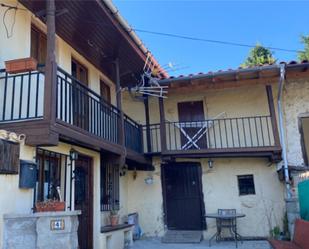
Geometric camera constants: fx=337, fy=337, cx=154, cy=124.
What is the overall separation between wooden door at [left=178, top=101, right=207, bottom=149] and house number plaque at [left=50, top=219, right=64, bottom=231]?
20.9 feet

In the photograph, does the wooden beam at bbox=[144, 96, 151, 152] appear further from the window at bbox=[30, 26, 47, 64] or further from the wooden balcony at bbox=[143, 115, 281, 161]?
the window at bbox=[30, 26, 47, 64]

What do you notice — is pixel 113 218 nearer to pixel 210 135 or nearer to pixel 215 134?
pixel 210 135

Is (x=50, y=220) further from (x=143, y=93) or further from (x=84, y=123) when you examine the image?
(x=143, y=93)

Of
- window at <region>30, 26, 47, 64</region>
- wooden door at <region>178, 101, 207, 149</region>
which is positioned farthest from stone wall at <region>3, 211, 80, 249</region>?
wooden door at <region>178, 101, 207, 149</region>

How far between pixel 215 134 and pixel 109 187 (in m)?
3.85

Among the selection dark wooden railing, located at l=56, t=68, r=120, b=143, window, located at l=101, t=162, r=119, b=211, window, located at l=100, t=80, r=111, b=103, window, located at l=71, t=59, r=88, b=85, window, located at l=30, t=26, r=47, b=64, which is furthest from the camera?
window, located at l=100, t=80, r=111, b=103

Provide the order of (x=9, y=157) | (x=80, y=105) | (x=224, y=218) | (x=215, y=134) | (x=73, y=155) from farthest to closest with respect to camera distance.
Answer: (x=215, y=134) < (x=224, y=218) < (x=73, y=155) < (x=80, y=105) < (x=9, y=157)

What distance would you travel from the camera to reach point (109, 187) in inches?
386

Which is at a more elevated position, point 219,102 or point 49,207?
point 219,102

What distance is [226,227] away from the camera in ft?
32.3

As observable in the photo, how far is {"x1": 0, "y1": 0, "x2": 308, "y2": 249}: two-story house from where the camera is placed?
22.5ft

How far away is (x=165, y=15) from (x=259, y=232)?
331 inches

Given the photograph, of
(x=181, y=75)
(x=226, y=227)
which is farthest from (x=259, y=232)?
(x=181, y=75)

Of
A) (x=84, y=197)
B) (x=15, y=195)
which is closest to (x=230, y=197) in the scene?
(x=84, y=197)
